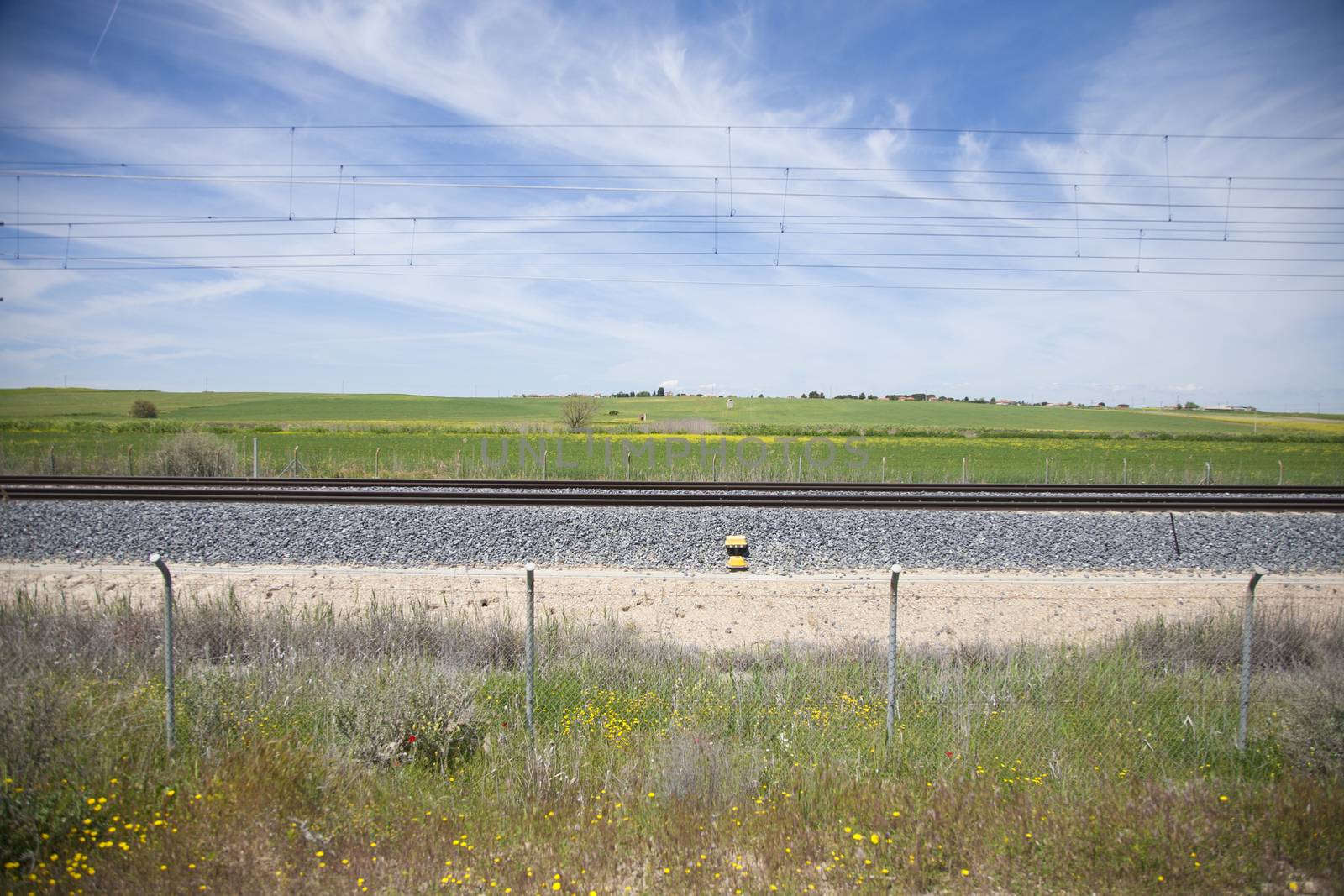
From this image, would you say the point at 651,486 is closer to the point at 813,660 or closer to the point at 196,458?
the point at 813,660

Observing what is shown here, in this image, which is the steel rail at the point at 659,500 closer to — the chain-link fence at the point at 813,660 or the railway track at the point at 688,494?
the railway track at the point at 688,494

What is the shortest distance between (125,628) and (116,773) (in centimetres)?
460

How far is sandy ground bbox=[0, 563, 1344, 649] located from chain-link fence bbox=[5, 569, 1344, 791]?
0.05 m

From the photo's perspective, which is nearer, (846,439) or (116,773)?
(116,773)

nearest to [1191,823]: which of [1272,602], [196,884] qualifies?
[196,884]

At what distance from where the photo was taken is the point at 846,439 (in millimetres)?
52531

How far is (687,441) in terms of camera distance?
48.7 m

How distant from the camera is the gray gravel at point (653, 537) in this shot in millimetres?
14422

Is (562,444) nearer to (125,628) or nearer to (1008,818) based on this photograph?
(125,628)

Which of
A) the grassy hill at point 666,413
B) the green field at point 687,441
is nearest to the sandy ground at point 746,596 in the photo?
the green field at point 687,441

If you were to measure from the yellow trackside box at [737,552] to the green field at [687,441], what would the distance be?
39.6 feet

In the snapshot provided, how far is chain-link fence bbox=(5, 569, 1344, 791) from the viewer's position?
6.39 m

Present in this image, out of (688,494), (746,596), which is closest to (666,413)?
(688,494)

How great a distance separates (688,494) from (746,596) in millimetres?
8758
